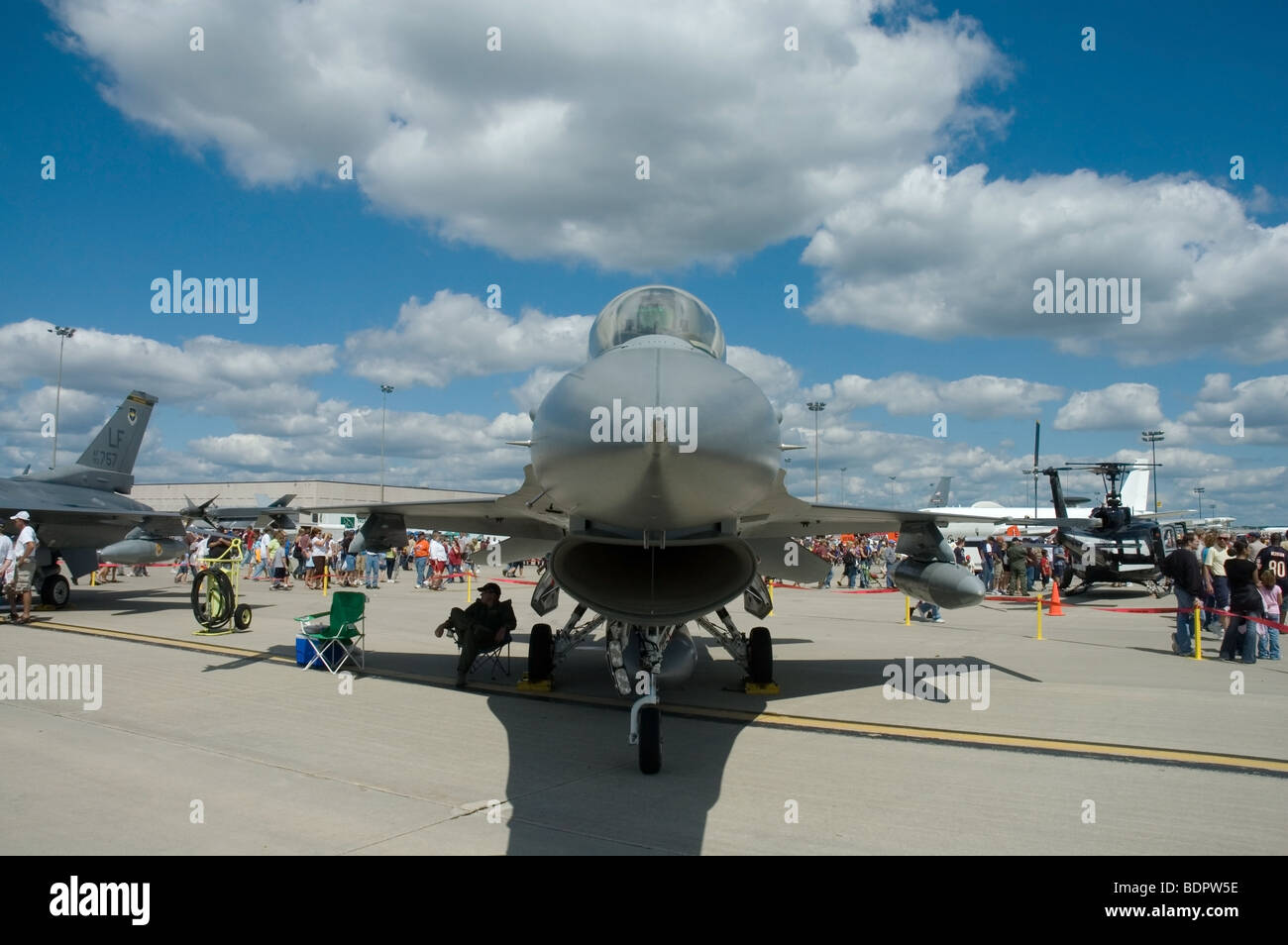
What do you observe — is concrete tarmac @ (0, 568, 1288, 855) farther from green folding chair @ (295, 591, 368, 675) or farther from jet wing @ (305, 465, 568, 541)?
jet wing @ (305, 465, 568, 541)

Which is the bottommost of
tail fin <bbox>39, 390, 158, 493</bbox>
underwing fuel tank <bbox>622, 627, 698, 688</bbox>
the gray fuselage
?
underwing fuel tank <bbox>622, 627, 698, 688</bbox>

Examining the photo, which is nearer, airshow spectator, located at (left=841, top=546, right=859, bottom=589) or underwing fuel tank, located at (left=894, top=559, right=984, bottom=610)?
underwing fuel tank, located at (left=894, top=559, right=984, bottom=610)

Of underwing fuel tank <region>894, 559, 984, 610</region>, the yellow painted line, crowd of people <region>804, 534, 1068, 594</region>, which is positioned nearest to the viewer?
the yellow painted line

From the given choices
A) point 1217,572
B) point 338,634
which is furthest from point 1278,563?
point 338,634

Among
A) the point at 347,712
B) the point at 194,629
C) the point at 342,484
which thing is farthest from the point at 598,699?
the point at 342,484

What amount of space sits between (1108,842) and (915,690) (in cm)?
471

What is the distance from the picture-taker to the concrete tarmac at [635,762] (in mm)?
4227

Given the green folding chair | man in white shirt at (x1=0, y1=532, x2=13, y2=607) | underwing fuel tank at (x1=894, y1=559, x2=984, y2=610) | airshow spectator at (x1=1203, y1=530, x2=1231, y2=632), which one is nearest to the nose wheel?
underwing fuel tank at (x1=894, y1=559, x2=984, y2=610)

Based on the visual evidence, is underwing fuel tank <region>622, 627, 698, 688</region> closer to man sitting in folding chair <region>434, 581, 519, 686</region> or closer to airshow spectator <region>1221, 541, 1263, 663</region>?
man sitting in folding chair <region>434, 581, 519, 686</region>

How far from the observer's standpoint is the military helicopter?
21156 millimetres

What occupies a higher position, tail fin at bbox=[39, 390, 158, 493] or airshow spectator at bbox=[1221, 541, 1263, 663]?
tail fin at bbox=[39, 390, 158, 493]

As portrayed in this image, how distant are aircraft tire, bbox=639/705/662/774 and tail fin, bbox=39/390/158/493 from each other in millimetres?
17298

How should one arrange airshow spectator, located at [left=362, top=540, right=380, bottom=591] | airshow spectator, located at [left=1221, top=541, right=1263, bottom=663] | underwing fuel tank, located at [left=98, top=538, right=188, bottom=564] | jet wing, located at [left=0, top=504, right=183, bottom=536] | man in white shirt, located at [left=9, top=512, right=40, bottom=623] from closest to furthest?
airshow spectator, located at [left=1221, top=541, right=1263, bottom=663]
man in white shirt, located at [left=9, top=512, right=40, bottom=623]
jet wing, located at [left=0, top=504, right=183, bottom=536]
underwing fuel tank, located at [left=98, top=538, right=188, bottom=564]
airshow spectator, located at [left=362, top=540, right=380, bottom=591]

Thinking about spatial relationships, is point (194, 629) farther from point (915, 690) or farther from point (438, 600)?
point (915, 690)
